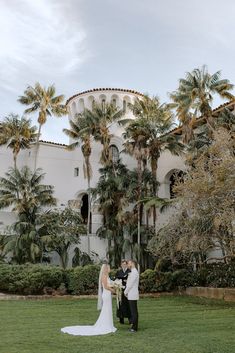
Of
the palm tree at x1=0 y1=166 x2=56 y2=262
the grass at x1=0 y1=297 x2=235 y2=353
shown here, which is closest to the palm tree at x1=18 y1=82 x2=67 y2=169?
the palm tree at x1=0 y1=166 x2=56 y2=262

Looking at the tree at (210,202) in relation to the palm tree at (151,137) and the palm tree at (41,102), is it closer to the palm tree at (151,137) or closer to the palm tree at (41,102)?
the palm tree at (151,137)

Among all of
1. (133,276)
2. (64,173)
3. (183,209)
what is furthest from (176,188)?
(64,173)

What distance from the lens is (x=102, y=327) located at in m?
9.05

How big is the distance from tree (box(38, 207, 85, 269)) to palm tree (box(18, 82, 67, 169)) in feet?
20.2

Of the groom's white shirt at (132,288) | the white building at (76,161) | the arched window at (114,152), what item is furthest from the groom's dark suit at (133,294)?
the arched window at (114,152)

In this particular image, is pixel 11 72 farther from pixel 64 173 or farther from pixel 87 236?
pixel 64 173

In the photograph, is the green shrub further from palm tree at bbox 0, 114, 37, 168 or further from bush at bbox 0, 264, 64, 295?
palm tree at bbox 0, 114, 37, 168

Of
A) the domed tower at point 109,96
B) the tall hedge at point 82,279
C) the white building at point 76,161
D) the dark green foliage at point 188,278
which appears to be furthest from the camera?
the domed tower at point 109,96

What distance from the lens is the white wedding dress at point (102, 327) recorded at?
880cm

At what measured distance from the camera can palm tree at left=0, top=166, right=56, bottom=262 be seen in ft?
77.2

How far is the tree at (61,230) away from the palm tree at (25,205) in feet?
1.94

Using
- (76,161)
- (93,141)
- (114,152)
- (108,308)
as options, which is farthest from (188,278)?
(76,161)

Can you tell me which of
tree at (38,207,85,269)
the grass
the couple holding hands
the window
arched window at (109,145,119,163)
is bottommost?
the grass

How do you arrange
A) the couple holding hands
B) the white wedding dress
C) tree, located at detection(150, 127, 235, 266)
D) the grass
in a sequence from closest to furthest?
the grass, the white wedding dress, the couple holding hands, tree, located at detection(150, 127, 235, 266)
